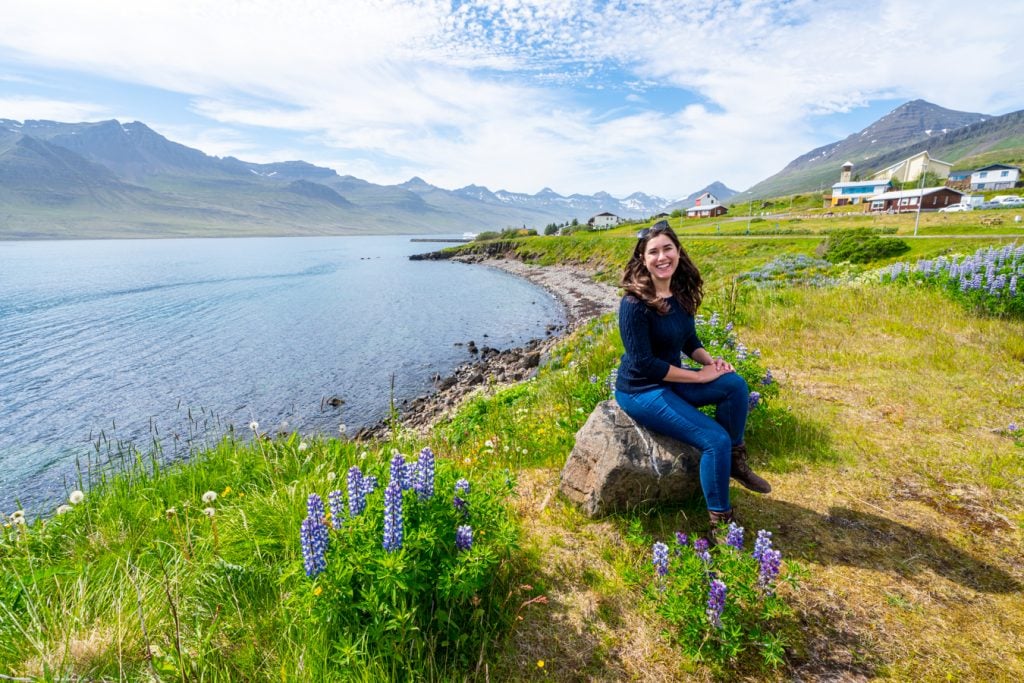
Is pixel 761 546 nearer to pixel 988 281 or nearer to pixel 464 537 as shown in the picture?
pixel 464 537

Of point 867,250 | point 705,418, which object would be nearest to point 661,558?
point 705,418

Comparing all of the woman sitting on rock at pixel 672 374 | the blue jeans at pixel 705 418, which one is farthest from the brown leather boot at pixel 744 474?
the blue jeans at pixel 705 418

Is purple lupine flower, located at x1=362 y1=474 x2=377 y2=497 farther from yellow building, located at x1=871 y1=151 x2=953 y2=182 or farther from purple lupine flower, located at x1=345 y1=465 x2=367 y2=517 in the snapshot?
yellow building, located at x1=871 y1=151 x2=953 y2=182

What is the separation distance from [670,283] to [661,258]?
432 mm

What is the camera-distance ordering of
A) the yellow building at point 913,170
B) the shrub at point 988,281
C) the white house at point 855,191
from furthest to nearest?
the yellow building at point 913,170, the white house at point 855,191, the shrub at point 988,281

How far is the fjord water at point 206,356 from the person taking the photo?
1641 cm

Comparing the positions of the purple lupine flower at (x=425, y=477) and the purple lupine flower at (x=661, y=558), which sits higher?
the purple lupine flower at (x=425, y=477)

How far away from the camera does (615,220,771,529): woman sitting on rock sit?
4.19 m

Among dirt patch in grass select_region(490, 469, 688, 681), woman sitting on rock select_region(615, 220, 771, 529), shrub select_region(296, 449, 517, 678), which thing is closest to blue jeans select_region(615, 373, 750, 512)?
woman sitting on rock select_region(615, 220, 771, 529)

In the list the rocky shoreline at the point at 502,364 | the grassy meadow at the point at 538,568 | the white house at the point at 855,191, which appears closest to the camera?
the grassy meadow at the point at 538,568

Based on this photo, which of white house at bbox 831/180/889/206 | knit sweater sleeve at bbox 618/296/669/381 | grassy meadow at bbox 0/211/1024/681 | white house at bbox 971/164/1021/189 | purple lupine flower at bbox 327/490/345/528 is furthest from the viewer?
white house at bbox 971/164/1021/189

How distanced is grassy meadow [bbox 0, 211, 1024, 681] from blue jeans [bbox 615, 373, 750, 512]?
78 cm

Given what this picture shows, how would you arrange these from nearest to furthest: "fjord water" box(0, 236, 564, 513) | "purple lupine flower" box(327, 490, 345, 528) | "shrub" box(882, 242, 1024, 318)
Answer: "purple lupine flower" box(327, 490, 345, 528) < "shrub" box(882, 242, 1024, 318) < "fjord water" box(0, 236, 564, 513)

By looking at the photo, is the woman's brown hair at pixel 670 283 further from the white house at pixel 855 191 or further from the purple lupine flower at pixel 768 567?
the white house at pixel 855 191
